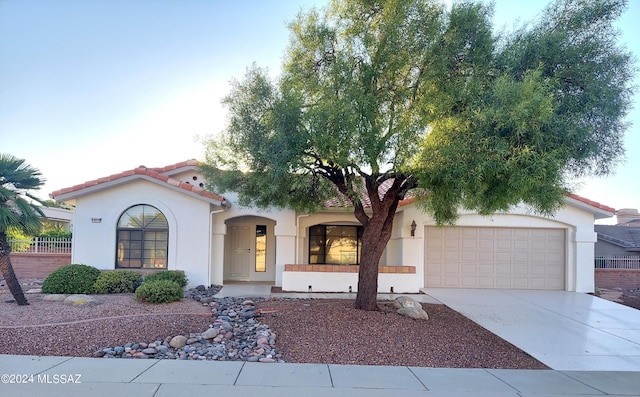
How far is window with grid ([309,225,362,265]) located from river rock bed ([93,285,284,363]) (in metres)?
7.32

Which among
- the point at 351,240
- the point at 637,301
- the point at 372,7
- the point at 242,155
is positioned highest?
the point at 372,7

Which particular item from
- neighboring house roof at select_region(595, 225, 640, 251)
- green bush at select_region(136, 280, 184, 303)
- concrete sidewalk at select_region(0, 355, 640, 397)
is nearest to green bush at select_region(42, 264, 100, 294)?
green bush at select_region(136, 280, 184, 303)

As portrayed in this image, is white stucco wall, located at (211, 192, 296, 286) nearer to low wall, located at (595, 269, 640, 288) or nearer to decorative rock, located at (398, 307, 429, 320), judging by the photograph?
decorative rock, located at (398, 307, 429, 320)

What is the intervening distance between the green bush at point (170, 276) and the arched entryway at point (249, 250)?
3.49 meters

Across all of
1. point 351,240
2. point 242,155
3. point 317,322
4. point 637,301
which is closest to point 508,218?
point 637,301

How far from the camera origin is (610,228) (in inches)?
938

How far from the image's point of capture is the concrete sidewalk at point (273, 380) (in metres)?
5.25

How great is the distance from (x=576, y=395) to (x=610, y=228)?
883 inches

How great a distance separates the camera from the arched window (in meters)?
13.0

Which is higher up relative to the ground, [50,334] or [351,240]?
[351,240]

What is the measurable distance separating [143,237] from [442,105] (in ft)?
32.5

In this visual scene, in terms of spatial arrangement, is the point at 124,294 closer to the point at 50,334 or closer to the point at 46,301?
the point at 46,301

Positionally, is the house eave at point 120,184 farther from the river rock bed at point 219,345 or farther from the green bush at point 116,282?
the river rock bed at point 219,345

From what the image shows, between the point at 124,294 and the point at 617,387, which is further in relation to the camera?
the point at 124,294
